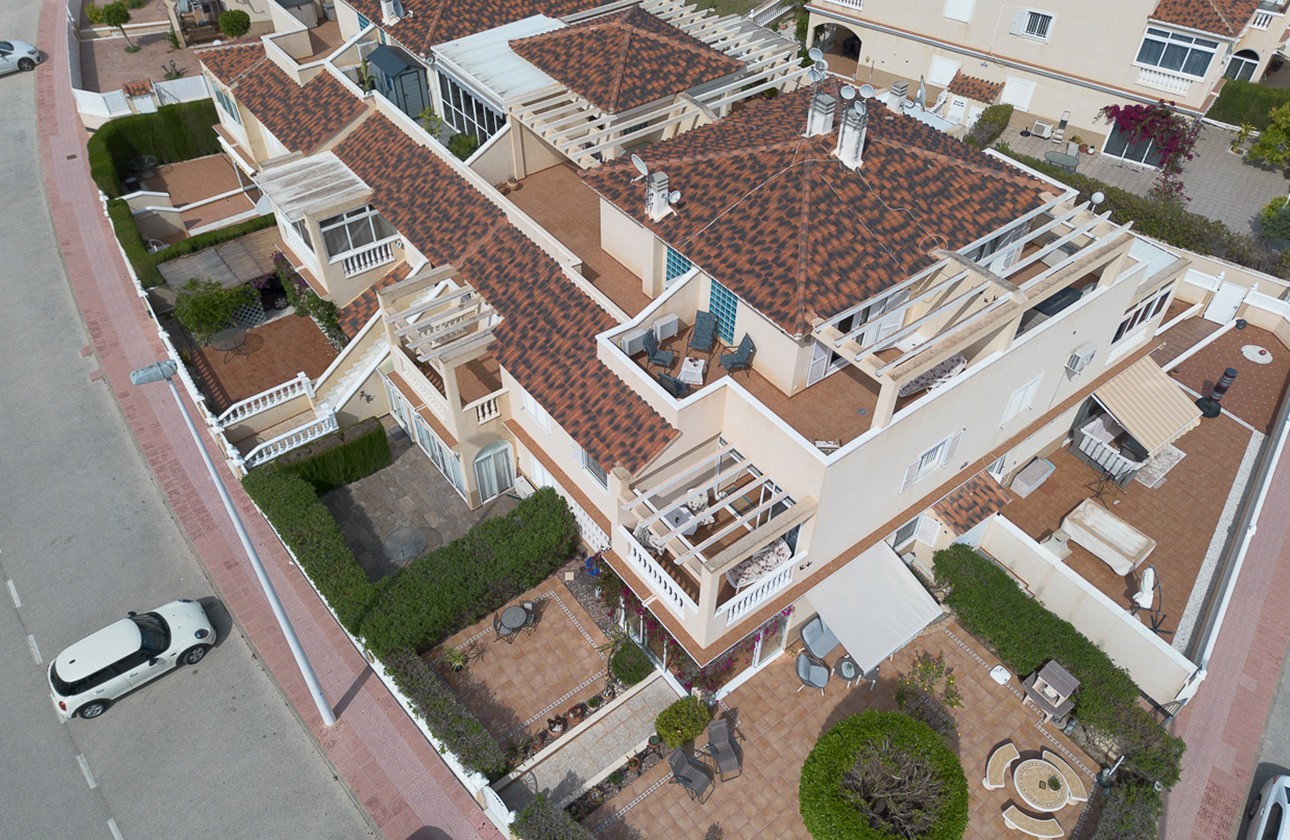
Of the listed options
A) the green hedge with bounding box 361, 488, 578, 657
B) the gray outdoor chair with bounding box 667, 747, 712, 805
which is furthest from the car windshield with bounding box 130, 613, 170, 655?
the gray outdoor chair with bounding box 667, 747, 712, 805

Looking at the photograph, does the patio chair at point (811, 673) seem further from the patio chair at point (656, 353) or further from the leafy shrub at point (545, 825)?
the patio chair at point (656, 353)

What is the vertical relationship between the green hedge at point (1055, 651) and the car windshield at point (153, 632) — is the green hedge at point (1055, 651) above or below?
above

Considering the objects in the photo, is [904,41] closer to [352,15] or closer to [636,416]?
[352,15]

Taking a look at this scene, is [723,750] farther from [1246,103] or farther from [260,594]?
[1246,103]

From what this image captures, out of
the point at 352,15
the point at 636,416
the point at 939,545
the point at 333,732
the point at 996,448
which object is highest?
the point at 352,15

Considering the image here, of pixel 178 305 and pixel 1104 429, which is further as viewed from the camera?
pixel 178 305

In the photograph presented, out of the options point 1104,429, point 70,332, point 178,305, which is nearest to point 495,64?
point 178,305

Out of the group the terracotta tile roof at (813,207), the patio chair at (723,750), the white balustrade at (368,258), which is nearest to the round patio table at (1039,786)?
the patio chair at (723,750)
